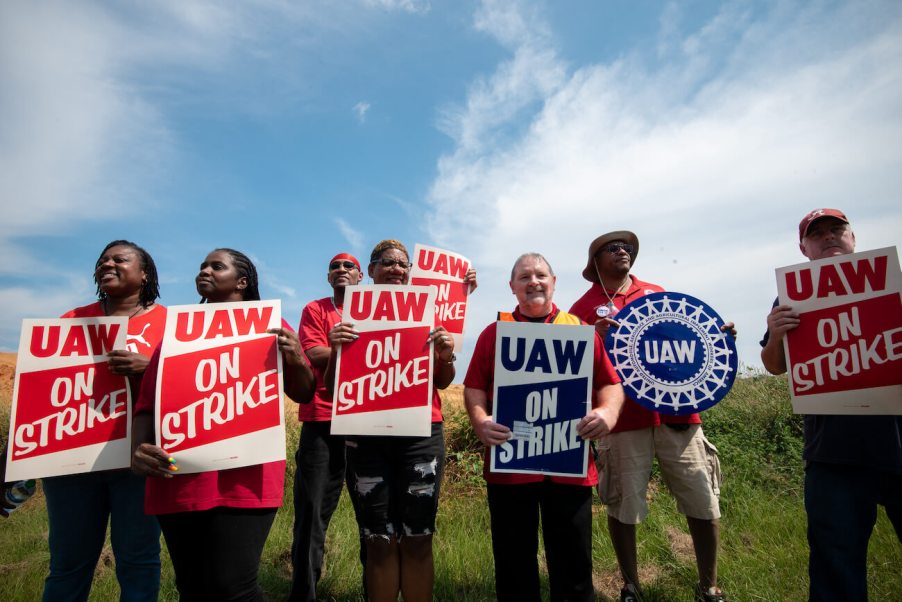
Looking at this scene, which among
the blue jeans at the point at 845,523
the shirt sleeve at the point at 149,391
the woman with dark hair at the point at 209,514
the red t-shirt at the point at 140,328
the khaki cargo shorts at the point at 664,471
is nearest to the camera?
the woman with dark hair at the point at 209,514

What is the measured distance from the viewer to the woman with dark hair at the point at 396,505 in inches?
113

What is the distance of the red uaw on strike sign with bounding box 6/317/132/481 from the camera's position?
111 inches

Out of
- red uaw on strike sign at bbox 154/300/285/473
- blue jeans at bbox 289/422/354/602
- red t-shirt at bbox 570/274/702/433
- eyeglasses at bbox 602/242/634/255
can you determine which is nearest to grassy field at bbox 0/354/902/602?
blue jeans at bbox 289/422/354/602

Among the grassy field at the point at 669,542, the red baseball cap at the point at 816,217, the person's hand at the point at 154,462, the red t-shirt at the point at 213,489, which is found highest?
the red baseball cap at the point at 816,217

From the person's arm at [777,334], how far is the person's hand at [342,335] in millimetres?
2340

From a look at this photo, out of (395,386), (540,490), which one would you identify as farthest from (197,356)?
(540,490)

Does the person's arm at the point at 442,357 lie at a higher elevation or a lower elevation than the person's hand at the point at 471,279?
lower

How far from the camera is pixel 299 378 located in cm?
287

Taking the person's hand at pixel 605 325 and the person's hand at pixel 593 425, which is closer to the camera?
the person's hand at pixel 593 425

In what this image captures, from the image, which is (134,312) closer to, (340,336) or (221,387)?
(221,387)

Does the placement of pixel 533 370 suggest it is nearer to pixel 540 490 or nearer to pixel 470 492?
pixel 540 490

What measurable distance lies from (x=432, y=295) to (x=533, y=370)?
790 mm

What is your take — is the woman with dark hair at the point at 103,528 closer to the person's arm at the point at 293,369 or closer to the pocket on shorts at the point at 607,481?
the person's arm at the point at 293,369

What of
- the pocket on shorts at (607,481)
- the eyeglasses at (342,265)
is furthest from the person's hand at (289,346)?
the pocket on shorts at (607,481)
